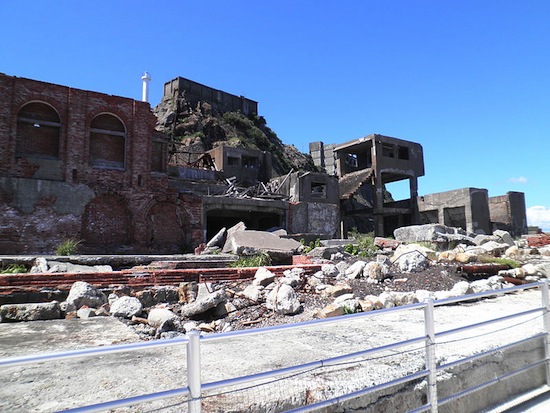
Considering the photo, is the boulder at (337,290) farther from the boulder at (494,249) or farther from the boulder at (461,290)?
the boulder at (494,249)

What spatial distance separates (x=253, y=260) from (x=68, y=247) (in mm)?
7153

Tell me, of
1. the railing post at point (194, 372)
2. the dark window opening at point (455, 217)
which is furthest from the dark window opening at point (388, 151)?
the railing post at point (194, 372)

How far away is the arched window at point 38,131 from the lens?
580 inches

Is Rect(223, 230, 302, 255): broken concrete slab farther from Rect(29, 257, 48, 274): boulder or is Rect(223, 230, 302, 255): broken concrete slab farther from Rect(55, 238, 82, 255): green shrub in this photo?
Rect(55, 238, 82, 255): green shrub

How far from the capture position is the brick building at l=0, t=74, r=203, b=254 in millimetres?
14094

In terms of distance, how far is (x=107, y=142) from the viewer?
643 inches

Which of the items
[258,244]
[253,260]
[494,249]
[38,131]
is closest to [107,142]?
[38,131]

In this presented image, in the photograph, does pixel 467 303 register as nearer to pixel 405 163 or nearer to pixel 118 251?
pixel 118 251

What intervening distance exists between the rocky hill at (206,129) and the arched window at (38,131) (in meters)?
21.4

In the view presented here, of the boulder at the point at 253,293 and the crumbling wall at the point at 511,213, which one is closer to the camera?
the boulder at the point at 253,293

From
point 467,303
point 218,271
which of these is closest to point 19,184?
point 218,271

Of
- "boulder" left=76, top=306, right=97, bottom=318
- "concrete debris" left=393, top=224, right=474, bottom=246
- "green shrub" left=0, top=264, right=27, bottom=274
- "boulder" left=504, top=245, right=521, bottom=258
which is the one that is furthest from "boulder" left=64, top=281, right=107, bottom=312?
Result: "boulder" left=504, top=245, right=521, bottom=258

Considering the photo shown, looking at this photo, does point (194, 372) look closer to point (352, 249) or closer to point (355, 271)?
point (355, 271)

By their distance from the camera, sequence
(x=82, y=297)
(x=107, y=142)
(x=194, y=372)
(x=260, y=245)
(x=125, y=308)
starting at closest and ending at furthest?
(x=194, y=372) < (x=125, y=308) < (x=82, y=297) < (x=260, y=245) < (x=107, y=142)
